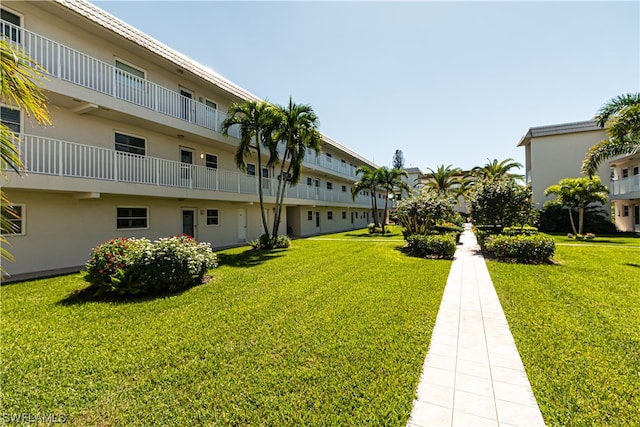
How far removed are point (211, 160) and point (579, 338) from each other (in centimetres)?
1673

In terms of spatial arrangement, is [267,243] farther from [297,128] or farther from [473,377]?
[473,377]

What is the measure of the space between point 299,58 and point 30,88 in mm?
12601

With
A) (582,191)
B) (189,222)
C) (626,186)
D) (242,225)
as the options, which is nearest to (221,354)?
(189,222)

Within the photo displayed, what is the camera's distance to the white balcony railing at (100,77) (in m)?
8.63

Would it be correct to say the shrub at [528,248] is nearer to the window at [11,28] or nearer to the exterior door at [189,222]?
the exterior door at [189,222]

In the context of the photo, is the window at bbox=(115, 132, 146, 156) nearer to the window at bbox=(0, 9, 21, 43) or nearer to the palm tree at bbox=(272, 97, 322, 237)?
the window at bbox=(0, 9, 21, 43)

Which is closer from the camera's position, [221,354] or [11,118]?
[221,354]

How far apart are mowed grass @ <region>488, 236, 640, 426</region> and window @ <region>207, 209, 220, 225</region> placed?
14507 mm

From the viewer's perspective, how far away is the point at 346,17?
34.1 ft

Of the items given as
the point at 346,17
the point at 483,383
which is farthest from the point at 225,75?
the point at 483,383

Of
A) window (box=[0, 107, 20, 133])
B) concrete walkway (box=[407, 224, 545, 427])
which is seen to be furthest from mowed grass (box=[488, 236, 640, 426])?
window (box=[0, 107, 20, 133])

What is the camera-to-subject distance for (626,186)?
20344 millimetres

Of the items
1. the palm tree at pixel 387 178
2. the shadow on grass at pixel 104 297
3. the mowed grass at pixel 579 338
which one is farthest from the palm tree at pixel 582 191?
the shadow on grass at pixel 104 297

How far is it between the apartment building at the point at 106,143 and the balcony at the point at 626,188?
26.8m
